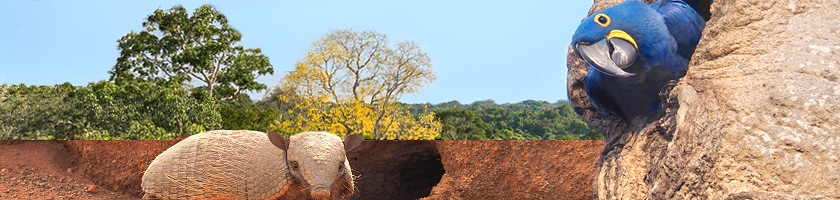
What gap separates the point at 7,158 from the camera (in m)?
7.15

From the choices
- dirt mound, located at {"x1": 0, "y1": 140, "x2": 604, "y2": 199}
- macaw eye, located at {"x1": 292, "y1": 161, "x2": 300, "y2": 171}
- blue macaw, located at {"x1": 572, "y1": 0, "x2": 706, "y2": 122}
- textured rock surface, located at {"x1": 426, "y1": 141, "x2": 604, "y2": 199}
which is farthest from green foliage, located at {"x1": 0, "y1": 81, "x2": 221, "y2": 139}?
blue macaw, located at {"x1": 572, "y1": 0, "x2": 706, "y2": 122}

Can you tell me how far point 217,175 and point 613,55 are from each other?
295 cm

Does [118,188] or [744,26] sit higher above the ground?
[744,26]

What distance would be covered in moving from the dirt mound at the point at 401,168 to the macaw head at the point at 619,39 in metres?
2.93

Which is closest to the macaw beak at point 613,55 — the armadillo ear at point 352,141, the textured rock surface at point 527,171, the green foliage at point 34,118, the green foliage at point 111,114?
the armadillo ear at point 352,141

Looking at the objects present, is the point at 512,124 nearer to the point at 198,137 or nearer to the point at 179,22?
the point at 179,22

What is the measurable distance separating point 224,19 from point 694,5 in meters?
13.5

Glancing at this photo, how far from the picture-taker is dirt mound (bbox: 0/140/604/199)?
627cm

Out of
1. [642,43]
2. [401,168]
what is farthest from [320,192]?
[401,168]

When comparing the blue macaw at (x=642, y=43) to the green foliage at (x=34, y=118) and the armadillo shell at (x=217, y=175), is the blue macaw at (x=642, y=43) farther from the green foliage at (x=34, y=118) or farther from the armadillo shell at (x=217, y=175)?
the green foliage at (x=34, y=118)

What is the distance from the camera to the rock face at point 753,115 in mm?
2283

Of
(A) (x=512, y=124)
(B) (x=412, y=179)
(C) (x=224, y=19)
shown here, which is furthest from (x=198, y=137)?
(A) (x=512, y=124)

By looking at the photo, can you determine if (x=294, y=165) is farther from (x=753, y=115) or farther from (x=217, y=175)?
(x=753, y=115)

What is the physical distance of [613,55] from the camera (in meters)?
3.37
